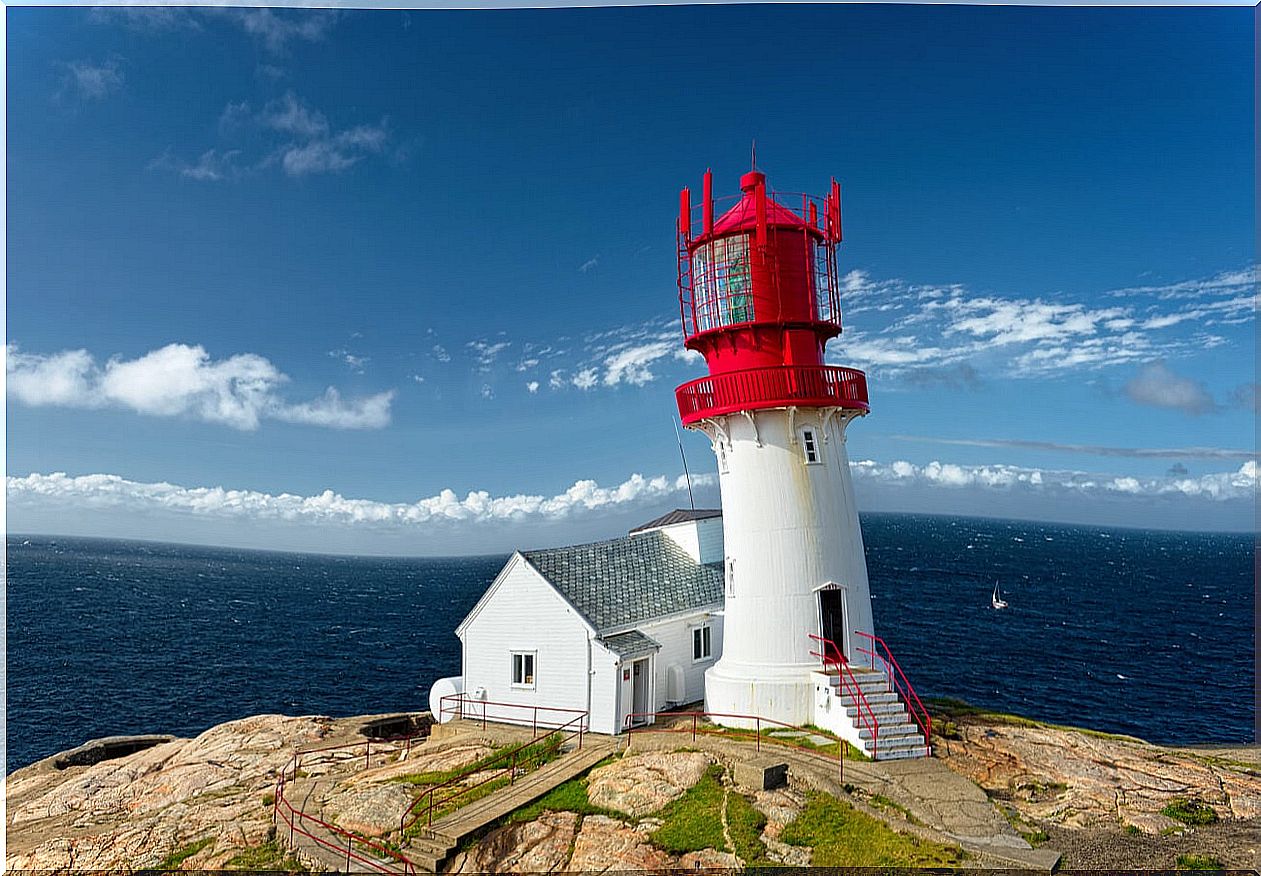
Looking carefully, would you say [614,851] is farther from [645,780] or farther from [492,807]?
[492,807]

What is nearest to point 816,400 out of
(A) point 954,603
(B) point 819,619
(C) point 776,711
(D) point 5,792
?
(B) point 819,619

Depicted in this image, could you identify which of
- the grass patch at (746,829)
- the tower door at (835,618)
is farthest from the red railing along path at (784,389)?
the grass patch at (746,829)

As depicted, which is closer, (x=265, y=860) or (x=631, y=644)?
(x=265, y=860)

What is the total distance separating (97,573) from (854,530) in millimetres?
88269

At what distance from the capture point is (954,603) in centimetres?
5025

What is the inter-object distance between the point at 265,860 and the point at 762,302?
11352 millimetres

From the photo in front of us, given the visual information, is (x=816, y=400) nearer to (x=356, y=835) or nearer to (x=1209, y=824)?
(x=1209, y=824)

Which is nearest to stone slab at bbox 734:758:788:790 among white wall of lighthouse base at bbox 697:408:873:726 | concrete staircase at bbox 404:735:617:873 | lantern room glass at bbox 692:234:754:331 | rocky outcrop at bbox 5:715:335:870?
concrete staircase at bbox 404:735:617:873

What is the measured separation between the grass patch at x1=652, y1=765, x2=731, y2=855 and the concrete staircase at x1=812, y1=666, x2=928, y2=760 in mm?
2996

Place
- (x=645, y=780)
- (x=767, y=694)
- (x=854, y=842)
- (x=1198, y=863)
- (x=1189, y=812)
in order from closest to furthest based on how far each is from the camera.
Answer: (x=1198, y=863), (x=854, y=842), (x=1189, y=812), (x=645, y=780), (x=767, y=694)

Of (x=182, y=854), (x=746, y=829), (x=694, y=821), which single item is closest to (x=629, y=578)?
(x=694, y=821)

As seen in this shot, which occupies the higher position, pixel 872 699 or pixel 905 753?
pixel 872 699

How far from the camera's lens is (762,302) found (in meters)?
14.2

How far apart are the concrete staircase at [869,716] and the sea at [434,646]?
18.0 m
